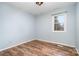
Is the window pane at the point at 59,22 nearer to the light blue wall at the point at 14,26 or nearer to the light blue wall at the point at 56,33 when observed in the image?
the light blue wall at the point at 56,33

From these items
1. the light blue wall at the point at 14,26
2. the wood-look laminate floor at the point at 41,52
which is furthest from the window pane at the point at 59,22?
the light blue wall at the point at 14,26

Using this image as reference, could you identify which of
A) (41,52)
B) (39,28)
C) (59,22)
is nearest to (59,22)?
(59,22)

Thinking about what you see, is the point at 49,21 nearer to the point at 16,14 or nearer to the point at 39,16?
the point at 39,16

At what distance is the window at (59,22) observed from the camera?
2282mm

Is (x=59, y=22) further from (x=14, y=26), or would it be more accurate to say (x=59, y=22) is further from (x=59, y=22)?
(x=14, y=26)

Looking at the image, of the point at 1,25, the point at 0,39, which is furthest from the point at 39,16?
the point at 0,39

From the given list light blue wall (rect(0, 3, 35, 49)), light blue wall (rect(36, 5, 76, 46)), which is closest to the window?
light blue wall (rect(36, 5, 76, 46))

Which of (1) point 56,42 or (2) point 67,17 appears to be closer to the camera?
(2) point 67,17

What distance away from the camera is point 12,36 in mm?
2234

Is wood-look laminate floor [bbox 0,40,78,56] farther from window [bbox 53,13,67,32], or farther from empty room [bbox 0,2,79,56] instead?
window [bbox 53,13,67,32]

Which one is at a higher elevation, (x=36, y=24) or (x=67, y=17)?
(x=67, y=17)

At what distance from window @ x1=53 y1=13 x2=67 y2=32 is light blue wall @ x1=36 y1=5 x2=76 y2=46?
0.45 feet

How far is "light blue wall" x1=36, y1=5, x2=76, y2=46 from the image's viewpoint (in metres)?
2.20

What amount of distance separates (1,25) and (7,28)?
210 mm
